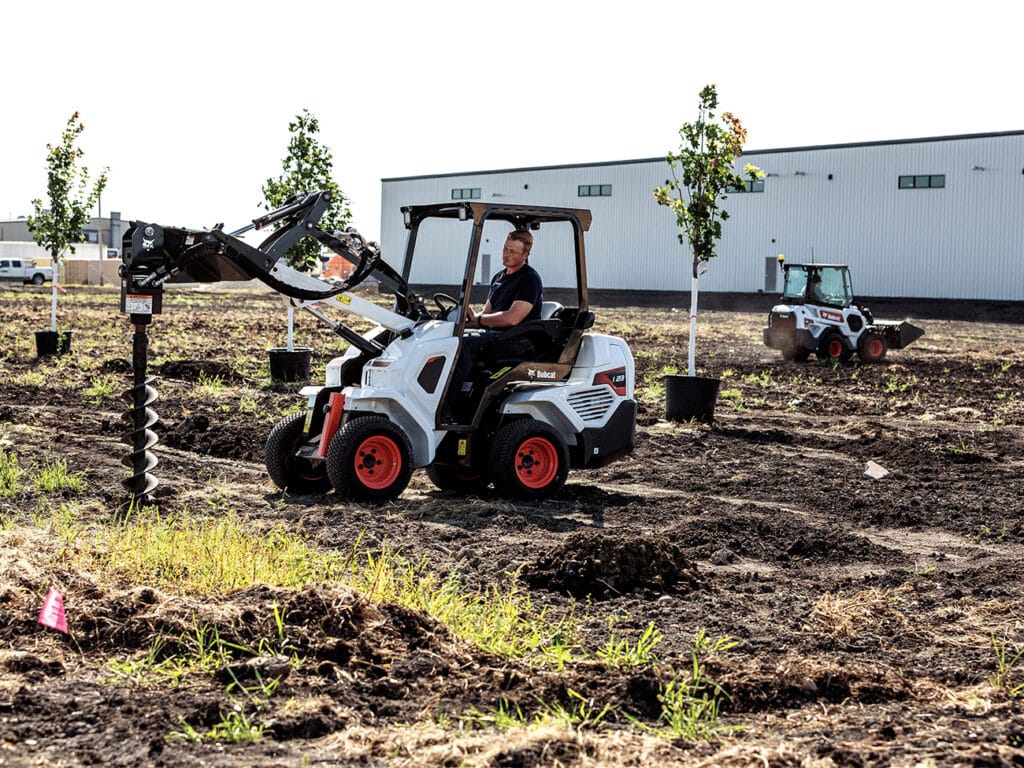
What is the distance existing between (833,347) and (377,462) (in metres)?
17.7

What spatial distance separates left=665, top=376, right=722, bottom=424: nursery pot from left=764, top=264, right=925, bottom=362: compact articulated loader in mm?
10725

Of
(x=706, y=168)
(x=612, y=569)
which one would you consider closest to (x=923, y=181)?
(x=706, y=168)

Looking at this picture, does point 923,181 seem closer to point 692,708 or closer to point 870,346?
point 870,346

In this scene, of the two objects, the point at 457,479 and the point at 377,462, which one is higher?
the point at 377,462

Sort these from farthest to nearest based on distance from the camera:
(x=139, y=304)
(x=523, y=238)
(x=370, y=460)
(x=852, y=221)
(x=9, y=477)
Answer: (x=852, y=221), (x=523, y=238), (x=370, y=460), (x=9, y=477), (x=139, y=304)

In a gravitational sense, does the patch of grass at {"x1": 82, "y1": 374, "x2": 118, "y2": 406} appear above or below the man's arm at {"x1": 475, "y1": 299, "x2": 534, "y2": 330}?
below

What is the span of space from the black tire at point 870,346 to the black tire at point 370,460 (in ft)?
57.6

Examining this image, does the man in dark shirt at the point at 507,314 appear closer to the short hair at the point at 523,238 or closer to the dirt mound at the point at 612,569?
the short hair at the point at 523,238

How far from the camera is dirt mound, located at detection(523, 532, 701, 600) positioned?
6492 millimetres

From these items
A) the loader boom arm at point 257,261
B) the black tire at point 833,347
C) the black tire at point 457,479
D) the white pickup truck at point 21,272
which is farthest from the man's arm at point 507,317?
the white pickup truck at point 21,272

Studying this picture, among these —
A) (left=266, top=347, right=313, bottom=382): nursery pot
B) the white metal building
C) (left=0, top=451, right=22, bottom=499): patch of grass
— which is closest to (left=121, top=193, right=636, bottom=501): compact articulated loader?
(left=0, top=451, right=22, bottom=499): patch of grass

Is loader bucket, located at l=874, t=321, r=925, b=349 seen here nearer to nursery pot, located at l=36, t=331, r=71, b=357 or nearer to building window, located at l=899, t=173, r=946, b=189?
nursery pot, located at l=36, t=331, r=71, b=357

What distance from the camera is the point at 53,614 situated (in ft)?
16.5

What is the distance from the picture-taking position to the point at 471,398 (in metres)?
9.52
